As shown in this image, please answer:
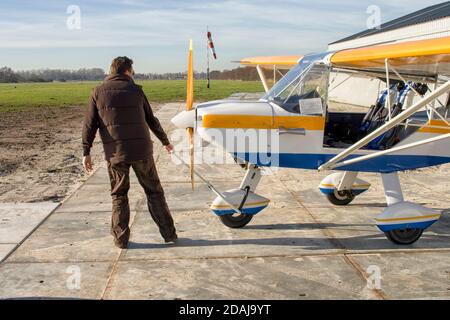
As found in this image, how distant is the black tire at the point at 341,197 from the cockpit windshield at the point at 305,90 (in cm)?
174

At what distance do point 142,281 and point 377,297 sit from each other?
2044mm

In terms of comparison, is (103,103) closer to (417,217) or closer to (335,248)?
(335,248)

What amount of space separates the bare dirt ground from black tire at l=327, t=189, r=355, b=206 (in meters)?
4.11

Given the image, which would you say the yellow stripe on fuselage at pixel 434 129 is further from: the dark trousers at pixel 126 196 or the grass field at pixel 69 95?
the grass field at pixel 69 95

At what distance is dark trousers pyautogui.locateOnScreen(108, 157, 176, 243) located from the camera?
4.84 meters

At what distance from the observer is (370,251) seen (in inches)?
195

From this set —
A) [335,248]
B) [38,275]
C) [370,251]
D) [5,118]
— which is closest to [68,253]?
[38,275]

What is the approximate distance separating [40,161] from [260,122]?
6.80m

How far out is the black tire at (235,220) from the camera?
5.70 m

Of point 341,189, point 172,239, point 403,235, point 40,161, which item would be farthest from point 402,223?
point 40,161

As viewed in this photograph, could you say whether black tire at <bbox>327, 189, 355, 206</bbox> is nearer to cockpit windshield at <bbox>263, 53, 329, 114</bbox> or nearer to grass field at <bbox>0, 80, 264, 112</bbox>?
cockpit windshield at <bbox>263, 53, 329, 114</bbox>
